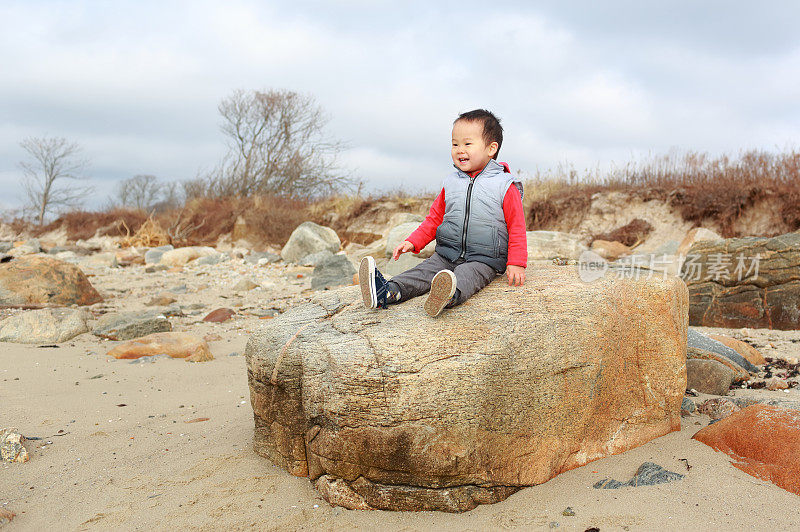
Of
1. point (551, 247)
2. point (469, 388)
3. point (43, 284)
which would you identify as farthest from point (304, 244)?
point (469, 388)

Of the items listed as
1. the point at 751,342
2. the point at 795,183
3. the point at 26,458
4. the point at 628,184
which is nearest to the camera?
the point at 26,458

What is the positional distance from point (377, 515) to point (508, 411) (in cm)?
83

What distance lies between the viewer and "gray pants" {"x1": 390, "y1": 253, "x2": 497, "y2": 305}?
322 cm

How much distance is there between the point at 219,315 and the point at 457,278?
17.6 feet

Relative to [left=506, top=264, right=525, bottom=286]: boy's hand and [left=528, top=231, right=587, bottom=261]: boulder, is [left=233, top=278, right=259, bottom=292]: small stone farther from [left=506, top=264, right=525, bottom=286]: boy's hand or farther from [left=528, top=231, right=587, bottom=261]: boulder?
[left=506, top=264, right=525, bottom=286]: boy's hand

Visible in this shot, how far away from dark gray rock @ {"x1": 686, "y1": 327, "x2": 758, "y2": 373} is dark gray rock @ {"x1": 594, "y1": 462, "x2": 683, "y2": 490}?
232 cm

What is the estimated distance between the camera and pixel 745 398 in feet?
13.3

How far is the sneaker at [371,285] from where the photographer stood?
126 inches

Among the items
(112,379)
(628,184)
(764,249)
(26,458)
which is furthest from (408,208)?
(26,458)

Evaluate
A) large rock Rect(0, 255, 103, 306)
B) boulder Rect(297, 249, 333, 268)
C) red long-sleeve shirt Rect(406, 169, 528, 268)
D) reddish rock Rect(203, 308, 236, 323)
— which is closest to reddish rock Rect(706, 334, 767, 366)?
red long-sleeve shirt Rect(406, 169, 528, 268)

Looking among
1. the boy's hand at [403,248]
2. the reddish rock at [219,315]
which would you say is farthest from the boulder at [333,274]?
the boy's hand at [403,248]

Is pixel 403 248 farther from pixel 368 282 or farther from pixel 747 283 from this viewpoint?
pixel 747 283

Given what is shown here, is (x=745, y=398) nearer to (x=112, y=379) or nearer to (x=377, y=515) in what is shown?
(x=377, y=515)

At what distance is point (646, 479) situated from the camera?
2877 mm
